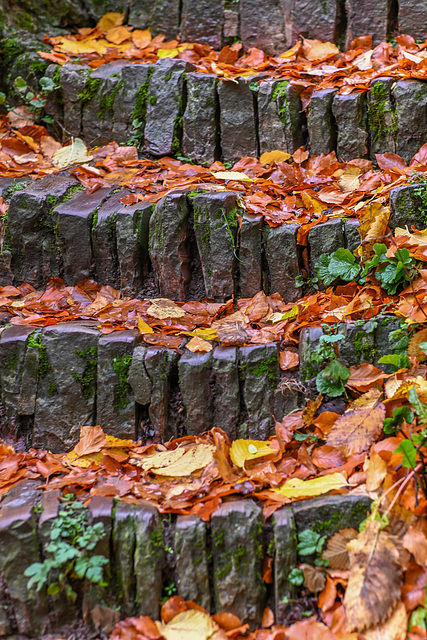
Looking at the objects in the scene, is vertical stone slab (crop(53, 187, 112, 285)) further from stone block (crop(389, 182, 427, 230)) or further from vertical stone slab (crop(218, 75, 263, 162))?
stone block (crop(389, 182, 427, 230))

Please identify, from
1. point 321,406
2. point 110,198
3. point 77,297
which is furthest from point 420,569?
point 110,198

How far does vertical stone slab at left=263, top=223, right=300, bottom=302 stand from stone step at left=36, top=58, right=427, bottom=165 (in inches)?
35.5

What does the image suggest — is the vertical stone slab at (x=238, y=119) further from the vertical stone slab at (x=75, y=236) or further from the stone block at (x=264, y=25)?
the vertical stone slab at (x=75, y=236)

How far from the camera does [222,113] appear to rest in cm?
381

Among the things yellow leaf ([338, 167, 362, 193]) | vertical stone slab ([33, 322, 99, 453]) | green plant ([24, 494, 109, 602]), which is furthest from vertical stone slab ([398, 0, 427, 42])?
green plant ([24, 494, 109, 602])

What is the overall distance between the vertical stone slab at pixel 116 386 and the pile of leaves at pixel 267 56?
2103mm

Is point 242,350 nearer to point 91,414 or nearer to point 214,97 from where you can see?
point 91,414

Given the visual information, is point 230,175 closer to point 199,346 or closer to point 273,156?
point 273,156

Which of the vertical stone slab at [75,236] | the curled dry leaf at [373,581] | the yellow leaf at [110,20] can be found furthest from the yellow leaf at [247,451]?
the yellow leaf at [110,20]

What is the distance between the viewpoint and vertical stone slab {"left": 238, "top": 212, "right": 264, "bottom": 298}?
120 inches

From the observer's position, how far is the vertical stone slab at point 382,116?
3371 millimetres

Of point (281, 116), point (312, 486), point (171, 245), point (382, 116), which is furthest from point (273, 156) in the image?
point (312, 486)

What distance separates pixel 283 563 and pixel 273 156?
2.55 metres

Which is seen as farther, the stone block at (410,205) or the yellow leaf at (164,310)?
the yellow leaf at (164,310)
